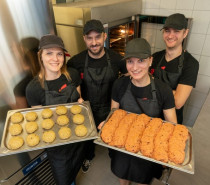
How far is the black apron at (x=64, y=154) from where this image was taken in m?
1.74

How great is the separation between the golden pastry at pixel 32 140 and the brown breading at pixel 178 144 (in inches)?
41.5

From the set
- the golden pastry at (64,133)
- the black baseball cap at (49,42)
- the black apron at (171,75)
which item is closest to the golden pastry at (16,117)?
the golden pastry at (64,133)

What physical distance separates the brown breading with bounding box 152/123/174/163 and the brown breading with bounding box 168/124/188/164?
31 mm

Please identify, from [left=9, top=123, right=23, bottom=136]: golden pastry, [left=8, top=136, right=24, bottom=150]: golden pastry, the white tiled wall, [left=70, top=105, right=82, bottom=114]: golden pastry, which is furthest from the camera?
the white tiled wall

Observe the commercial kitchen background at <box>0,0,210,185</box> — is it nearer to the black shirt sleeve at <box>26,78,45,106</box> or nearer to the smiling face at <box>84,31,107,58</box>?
the black shirt sleeve at <box>26,78,45,106</box>

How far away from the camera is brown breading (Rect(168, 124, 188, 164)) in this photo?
125 cm

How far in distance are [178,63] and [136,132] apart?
92 cm

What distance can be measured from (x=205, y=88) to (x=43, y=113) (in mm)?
2734

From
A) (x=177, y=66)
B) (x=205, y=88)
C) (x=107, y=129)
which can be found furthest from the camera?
(x=205, y=88)

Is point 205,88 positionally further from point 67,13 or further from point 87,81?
point 67,13

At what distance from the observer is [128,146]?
136 centimetres

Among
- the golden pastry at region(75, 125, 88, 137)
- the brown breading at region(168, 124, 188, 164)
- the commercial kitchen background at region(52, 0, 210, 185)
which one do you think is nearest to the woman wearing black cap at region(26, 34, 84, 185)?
the golden pastry at region(75, 125, 88, 137)

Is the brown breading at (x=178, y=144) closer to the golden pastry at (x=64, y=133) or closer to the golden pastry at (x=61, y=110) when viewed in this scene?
the golden pastry at (x=64, y=133)

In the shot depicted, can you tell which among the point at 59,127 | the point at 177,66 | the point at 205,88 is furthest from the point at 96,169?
the point at 205,88
